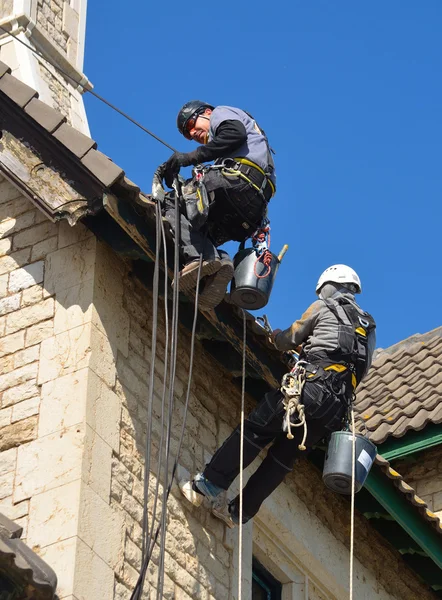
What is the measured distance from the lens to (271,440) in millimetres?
9703

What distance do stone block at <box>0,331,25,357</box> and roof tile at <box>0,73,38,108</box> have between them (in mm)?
1526

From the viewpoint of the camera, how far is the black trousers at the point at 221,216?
948cm

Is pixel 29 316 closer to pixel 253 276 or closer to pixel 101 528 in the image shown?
pixel 253 276

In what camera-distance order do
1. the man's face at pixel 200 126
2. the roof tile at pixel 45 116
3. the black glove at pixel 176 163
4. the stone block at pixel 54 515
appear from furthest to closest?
the man's face at pixel 200 126 < the black glove at pixel 176 163 < the roof tile at pixel 45 116 < the stone block at pixel 54 515

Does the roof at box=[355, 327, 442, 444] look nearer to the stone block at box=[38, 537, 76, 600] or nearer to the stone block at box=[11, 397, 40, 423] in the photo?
the stone block at box=[11, 397, 40, 423]

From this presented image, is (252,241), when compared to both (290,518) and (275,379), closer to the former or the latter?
(275,379)

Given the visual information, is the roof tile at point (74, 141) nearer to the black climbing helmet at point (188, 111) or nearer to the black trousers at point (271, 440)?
the black climbing helmet at point (188, 111)

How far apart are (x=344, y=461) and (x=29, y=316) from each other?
2.29 m

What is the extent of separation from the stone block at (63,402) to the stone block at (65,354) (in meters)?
0.05

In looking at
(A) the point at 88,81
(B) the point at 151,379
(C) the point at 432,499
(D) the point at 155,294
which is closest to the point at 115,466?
(B) the point at 151,379

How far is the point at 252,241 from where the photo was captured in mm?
10008

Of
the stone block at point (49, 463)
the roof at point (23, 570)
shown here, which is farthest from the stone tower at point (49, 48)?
the roof at point (23, 570)

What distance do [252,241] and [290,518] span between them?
213 cm

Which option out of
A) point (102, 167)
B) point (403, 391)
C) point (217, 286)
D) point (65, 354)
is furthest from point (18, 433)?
point (403, 391)
